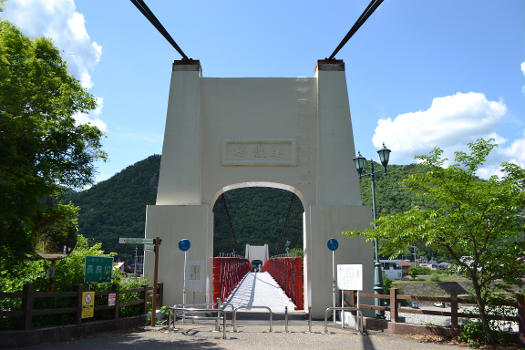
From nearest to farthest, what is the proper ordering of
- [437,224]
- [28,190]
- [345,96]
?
[28,190], [437,224], [345,96]

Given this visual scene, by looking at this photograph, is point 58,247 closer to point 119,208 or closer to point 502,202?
point 502,202

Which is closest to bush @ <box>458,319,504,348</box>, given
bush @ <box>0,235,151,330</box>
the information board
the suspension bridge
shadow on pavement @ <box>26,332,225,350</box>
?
the suspension bridge

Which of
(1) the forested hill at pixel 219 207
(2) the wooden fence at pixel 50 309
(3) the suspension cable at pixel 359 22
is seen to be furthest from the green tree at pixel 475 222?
(1) the forested hill at pixel 219 207

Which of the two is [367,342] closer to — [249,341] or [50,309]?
[249,341]

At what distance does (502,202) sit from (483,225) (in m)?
0.59

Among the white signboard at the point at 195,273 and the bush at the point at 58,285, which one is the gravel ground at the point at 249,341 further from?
the white signboard at the point at 195,273

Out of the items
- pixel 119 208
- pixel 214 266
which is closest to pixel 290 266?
pixel 214 266

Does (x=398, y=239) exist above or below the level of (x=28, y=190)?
below

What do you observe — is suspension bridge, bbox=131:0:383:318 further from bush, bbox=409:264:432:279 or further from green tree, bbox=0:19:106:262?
bush, bbox=409:264:432:279

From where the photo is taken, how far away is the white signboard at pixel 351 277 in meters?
9.18

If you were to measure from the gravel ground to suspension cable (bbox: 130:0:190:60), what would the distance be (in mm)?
6612

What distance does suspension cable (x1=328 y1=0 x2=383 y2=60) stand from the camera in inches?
402

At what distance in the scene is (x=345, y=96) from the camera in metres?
12.3

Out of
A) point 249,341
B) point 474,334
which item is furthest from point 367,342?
point 249,341
